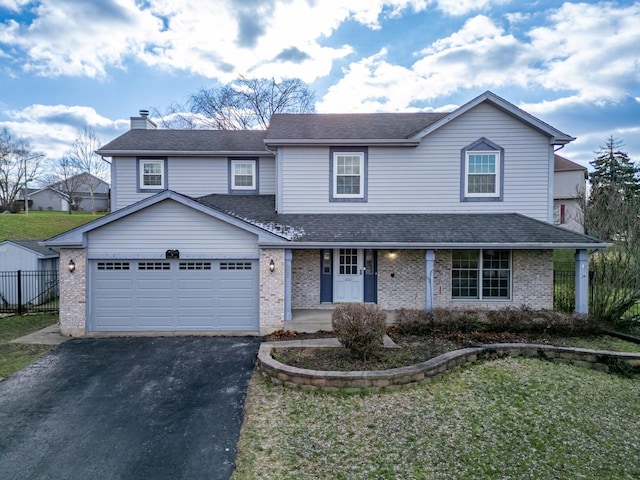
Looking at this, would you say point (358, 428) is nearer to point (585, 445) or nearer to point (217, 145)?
point (585, 445)

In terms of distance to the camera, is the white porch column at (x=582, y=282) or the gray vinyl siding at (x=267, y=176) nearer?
the white porch column at (x=582, y=282)

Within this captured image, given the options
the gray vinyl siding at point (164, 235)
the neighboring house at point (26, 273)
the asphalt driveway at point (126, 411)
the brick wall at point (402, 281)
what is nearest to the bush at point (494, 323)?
the brick wall at point (402, 281)

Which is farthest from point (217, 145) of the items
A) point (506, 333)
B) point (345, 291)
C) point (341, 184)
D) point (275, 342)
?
point (506, 333)

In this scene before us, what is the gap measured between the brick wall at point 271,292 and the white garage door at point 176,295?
0.27 metres

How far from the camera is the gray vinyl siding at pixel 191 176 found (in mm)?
13727

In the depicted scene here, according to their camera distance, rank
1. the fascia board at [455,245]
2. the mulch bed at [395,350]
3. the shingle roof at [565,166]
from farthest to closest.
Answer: the shingle roof at [565,166]
the fascia board at [455,245]
the mulch bed at [395,350]

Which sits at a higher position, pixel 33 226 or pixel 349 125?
pixel 349 125

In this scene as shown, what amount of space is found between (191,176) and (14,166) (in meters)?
44.2

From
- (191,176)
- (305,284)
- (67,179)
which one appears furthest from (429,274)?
(67,179)

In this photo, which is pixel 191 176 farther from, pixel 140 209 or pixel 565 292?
pixel 565 292

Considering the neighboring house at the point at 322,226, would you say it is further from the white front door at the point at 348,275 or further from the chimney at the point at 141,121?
the chimney at the point at 141,121

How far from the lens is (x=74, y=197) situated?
46.0 metres

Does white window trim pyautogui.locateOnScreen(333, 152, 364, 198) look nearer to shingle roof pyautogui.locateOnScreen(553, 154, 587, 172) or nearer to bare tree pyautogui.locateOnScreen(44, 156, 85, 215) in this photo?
shingle roof pyautogui.locateOnScreen(553, 154, 587, 172)

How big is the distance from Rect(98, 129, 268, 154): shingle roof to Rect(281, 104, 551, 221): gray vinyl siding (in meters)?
2.70
